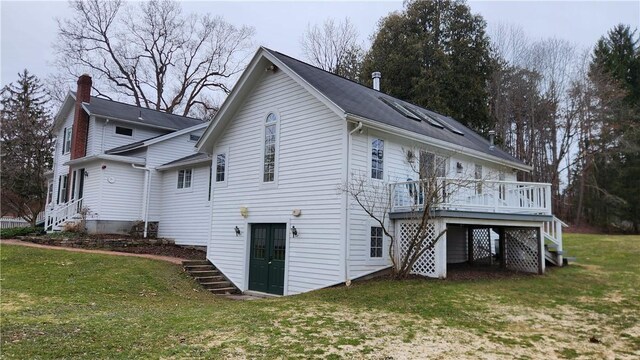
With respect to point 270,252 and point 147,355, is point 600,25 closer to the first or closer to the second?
point 270,252

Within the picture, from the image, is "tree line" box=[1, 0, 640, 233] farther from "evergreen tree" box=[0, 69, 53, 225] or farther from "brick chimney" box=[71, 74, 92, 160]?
"brick chimney" box=[71, 74, 92, 160]

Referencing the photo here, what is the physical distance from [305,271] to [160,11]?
3380cm

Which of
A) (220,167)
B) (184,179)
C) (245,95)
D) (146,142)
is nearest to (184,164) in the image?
(184,179)

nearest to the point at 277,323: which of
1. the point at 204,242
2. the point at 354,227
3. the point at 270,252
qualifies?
the point at 354,227

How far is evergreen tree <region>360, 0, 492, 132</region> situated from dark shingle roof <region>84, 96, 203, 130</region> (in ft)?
45.3

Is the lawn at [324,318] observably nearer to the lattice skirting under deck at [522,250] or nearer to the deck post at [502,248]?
the lattice skirting under deck at [522,250]

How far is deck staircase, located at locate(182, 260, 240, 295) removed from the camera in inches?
536

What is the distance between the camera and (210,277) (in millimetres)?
14141

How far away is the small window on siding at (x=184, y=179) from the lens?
64.3 ft

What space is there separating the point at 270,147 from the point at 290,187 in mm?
1664

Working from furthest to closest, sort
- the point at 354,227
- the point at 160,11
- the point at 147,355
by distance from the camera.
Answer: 1. the point at 160,11
2. the point at 354,227
3. the point at 147,355

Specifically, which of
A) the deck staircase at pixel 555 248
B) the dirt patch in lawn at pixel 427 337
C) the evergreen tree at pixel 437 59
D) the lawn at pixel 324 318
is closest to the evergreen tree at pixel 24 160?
the lawn at pixel 324 318

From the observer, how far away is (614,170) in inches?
1267

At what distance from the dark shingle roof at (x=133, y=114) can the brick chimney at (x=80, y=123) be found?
22.7 inches
